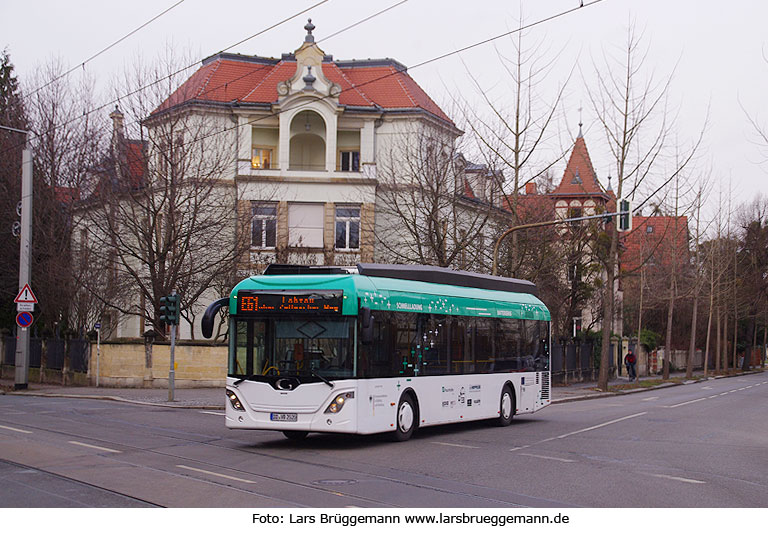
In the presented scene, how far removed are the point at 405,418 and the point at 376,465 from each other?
3.30 m

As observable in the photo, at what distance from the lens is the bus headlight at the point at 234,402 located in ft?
50.3

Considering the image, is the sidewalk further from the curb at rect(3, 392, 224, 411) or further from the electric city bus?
the electric city bus

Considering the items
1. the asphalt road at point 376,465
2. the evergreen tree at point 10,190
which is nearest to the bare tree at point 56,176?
the evergreen tree at point 10,190

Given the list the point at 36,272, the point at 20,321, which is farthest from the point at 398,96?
the point at 20,321

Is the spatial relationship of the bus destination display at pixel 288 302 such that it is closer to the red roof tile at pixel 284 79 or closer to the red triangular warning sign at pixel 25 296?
the red triangular warning sign at pixel 25 296

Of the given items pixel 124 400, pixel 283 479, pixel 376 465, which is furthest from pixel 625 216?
pixel 283 479

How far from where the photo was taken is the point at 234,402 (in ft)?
50.5

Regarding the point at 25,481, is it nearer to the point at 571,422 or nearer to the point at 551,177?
the point at 571,422

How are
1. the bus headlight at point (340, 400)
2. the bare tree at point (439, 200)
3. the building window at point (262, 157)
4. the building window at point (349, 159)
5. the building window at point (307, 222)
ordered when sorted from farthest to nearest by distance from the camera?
the building window at point (349, 159) → the building window at point (262, 157) → the building window at point (307, 222) → the bare tree at point (439, 200) → the bus headlight at point (340, 400)

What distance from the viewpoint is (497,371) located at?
19938mm

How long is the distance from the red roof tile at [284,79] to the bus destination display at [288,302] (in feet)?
96.2

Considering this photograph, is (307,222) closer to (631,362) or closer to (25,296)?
(25,296)

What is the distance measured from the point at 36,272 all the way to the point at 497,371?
86.1 ft

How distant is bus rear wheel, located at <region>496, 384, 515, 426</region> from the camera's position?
20.2 metres
